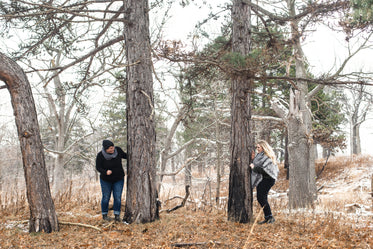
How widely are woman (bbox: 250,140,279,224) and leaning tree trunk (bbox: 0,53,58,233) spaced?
3808mm

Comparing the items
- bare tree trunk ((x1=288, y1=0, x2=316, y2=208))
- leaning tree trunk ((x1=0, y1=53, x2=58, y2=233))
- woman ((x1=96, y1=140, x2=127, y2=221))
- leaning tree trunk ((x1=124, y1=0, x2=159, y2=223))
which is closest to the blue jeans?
woman ((x1=96, y1=140, x2=127, y2=221))

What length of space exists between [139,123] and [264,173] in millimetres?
2631

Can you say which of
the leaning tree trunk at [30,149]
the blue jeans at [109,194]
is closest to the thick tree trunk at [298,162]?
the blue jeans at [109,194]

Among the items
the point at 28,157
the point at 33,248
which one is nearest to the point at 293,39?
the point at 28,157

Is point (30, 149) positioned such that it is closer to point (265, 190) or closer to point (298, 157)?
point (265, 190)

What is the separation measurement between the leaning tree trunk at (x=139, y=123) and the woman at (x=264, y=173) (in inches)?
79.9

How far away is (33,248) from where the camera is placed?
3.89m

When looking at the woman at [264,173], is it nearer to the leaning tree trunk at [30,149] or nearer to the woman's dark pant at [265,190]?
the woman's dark pant at [265,190]

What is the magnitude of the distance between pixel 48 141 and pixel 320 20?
86.1 ft

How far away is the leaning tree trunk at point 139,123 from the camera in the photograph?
5344 millimetres

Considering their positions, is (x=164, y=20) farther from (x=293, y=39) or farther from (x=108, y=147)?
(x=108, y=147)

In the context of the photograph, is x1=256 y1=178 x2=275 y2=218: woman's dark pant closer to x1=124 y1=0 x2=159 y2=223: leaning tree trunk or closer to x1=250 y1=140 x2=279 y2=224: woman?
x1=250 y1=140 x2=279 y2=224: woman

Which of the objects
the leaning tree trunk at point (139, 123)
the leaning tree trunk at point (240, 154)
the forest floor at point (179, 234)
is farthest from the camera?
the leaning tree trunk at point (240, 154)

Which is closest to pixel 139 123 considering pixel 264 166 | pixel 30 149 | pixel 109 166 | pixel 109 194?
pixel 109 166
